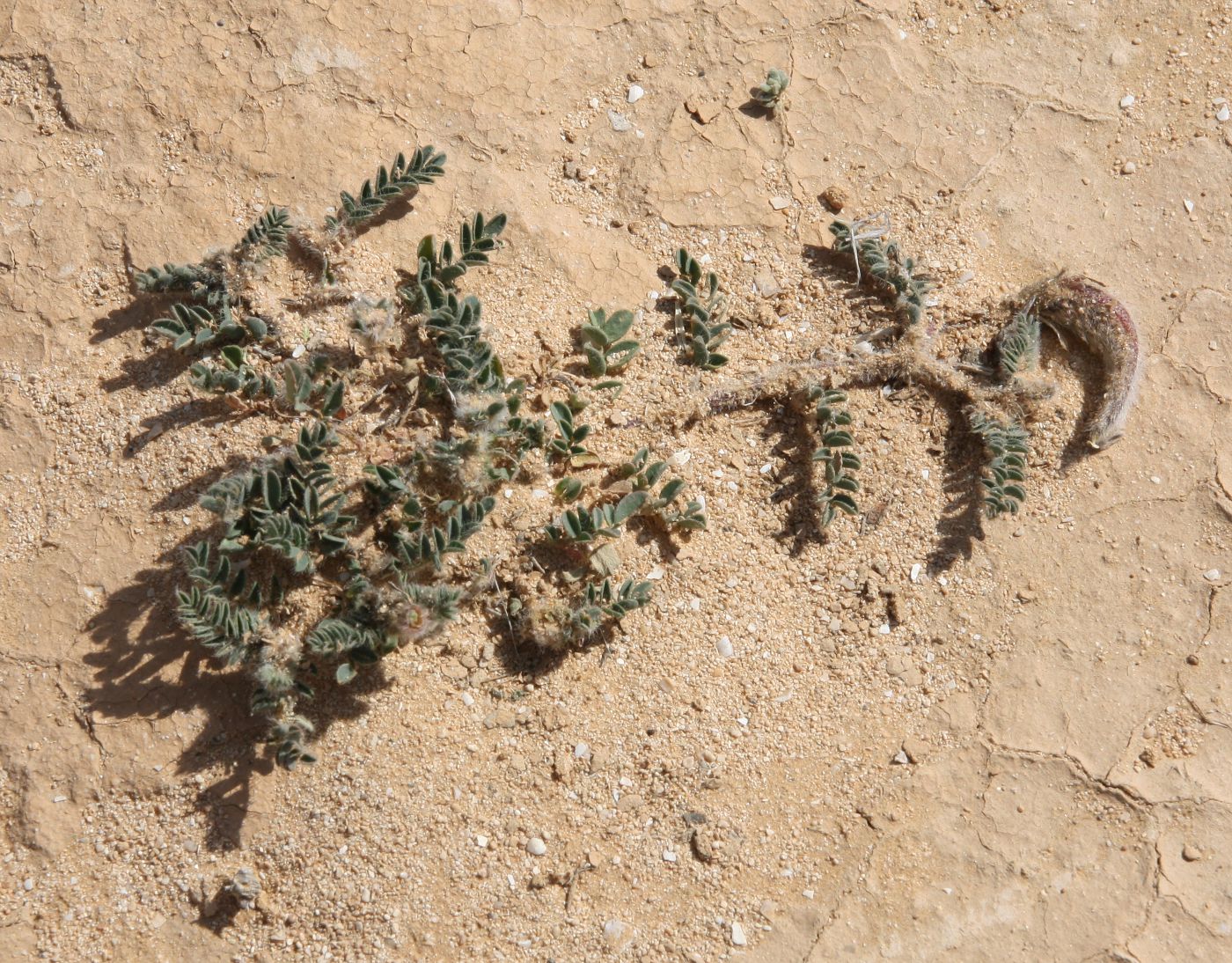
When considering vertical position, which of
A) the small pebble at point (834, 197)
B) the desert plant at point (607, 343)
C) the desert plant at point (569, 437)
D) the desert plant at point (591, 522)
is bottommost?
the desert plant at point (591, 522)

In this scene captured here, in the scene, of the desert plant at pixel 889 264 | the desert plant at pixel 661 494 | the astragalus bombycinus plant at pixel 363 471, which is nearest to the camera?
the astragalus bombycinus plant at pixel 363 471

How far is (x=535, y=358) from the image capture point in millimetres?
3316

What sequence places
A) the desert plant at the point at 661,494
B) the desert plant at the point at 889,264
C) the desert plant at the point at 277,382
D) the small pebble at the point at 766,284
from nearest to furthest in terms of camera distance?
the desert plant at the point at 277,382
the desert plant at the point at 661,494
the desert plant at the point at 889,264
the small pebble at the point at 766,284

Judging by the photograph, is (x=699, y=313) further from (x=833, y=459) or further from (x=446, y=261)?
(x=446, y=261)

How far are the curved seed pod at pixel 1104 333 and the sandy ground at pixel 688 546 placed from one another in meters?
0.11

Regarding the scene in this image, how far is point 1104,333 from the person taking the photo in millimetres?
3424

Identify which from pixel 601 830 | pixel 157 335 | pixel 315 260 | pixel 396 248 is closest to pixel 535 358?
pixel 396 248

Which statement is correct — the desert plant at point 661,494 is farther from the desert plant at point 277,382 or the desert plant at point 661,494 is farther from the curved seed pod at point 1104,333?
the curved seed pod at point 1104,333

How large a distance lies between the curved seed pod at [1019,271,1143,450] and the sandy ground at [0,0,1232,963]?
111 mm

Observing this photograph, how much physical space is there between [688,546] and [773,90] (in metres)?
1.78

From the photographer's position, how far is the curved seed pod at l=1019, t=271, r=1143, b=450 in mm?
3412

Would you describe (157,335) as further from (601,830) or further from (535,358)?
(601,830)

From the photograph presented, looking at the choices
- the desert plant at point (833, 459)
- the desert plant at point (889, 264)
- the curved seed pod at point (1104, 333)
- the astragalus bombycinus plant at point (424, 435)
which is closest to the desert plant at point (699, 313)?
the astragalus bombycinus plant at point (424, 435)

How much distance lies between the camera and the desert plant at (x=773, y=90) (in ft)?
11.8
